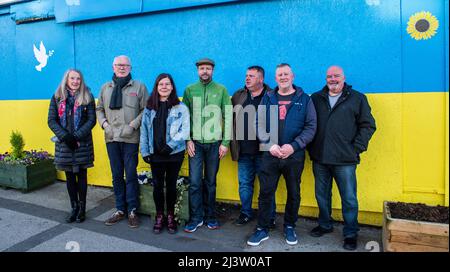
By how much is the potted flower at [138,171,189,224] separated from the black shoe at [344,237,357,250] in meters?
1.80

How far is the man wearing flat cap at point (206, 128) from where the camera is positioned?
3711 mm

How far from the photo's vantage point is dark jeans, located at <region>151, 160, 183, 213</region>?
3.65 meters

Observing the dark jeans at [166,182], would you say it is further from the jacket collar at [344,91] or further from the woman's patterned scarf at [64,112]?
the jacket collar at [344,91]

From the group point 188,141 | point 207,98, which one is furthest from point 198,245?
point 207,98

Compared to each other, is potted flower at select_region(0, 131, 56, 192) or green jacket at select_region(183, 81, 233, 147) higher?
green jacket at select_region(183, 81, 233, 147)

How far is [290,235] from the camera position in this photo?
11.6 ft

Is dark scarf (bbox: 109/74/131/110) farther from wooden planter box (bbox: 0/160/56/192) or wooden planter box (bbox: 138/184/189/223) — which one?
wooden planter box (bbox: 0/160/56/192)

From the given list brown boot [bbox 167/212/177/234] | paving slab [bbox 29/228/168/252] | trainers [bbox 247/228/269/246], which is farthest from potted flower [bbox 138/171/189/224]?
trainers [bbox 247/228/269/246]

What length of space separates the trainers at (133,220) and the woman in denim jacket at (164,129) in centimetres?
66

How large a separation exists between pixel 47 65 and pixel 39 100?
64 centimetres

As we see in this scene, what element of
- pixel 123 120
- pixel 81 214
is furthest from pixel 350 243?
pixel 81 214

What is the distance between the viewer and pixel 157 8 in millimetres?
4598

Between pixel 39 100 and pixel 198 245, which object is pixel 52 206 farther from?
pixel 198 245

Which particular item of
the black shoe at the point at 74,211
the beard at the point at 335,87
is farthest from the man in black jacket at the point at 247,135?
the black shoe at the point at 74,211
